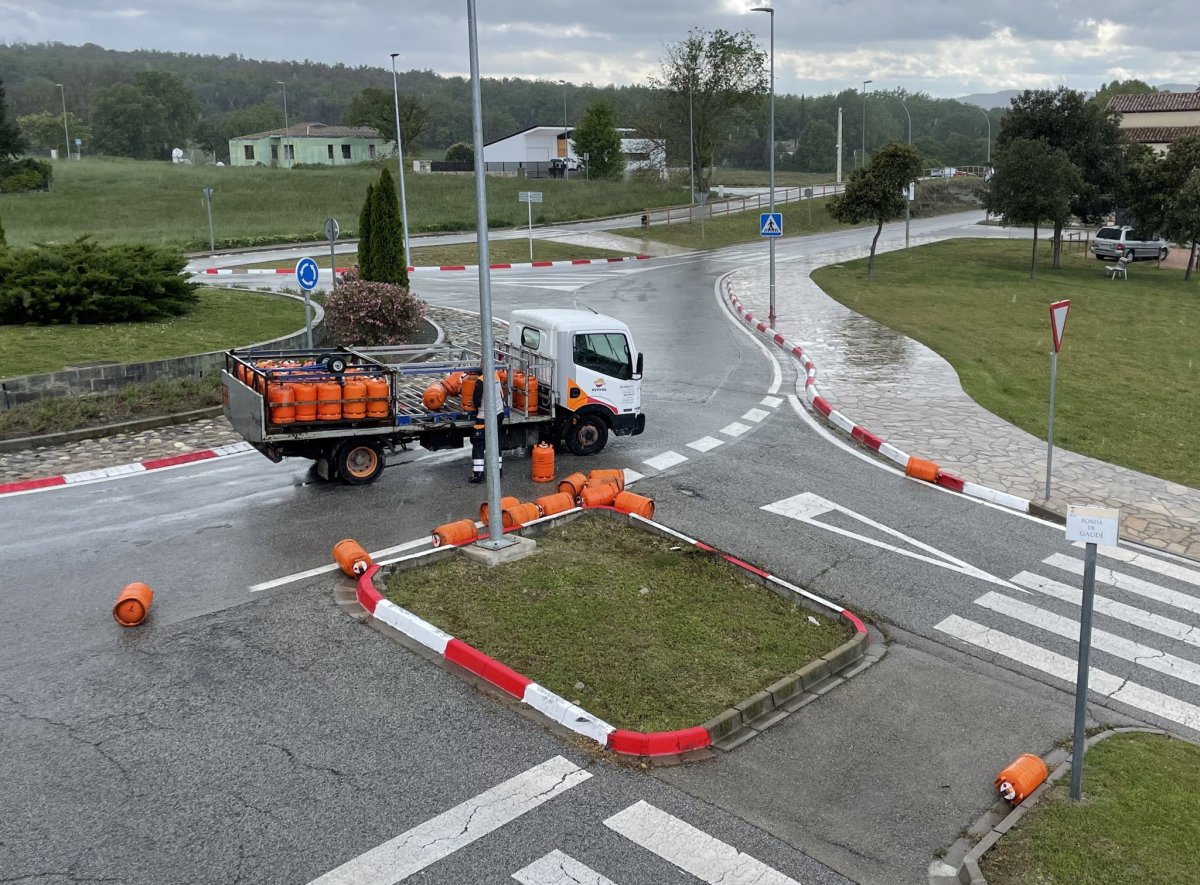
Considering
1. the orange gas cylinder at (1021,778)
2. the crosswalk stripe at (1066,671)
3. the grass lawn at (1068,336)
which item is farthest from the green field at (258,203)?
the orange gas cylinder at (1021,778)

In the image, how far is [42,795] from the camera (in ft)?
23.7

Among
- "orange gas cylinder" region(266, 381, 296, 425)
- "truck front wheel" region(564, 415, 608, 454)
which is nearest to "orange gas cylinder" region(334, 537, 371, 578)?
"orange gas cylinder" region(266, 381, 296, 425)

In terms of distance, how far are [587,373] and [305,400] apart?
4.24 meters

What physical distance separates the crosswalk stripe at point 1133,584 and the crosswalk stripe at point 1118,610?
47cm

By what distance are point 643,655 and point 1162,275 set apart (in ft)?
141

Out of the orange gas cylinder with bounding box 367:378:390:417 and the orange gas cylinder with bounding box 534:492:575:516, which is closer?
the orange gas cylinder with bounding box 534:492:575:516

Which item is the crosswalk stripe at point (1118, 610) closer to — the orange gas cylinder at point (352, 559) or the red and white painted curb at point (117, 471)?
the orange gas cylinder at point (352, 559)

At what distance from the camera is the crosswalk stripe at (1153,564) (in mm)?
12164

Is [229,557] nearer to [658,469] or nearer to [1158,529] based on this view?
[658,469]

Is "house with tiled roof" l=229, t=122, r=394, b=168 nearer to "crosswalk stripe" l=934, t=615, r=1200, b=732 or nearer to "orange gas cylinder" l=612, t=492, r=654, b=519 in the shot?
"orange gas cylinder" l=612, t=492, r=654, b=519

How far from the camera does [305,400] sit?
44.3ft

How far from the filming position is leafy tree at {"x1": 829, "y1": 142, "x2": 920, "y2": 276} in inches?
1448

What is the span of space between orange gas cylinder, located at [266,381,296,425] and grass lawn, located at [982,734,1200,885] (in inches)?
386

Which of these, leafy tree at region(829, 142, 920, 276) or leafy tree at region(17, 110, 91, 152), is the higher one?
leafy tree at region(17, 110, 91, 152)
